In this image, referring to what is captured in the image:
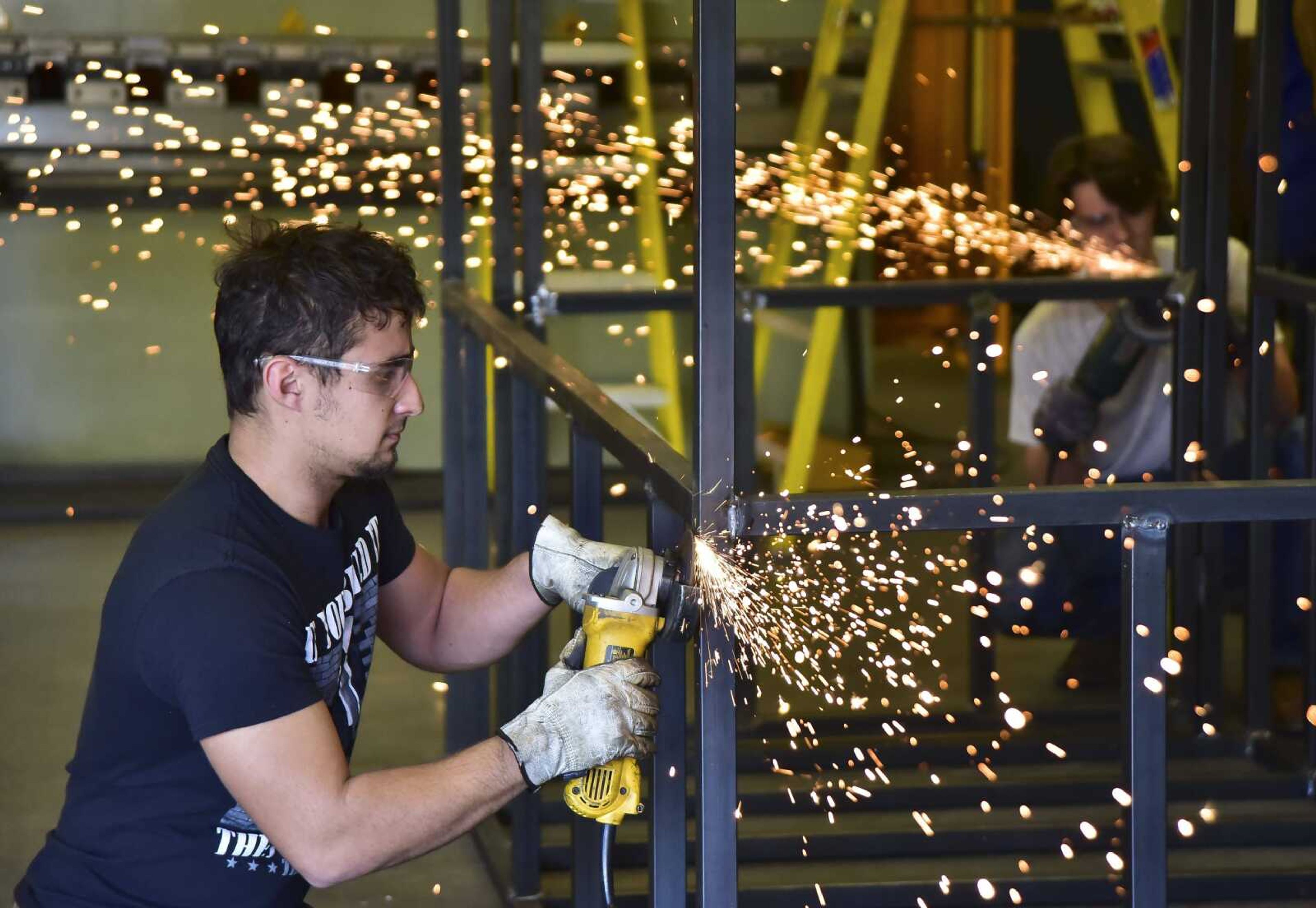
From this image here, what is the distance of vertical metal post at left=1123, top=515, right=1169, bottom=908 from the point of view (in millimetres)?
1644

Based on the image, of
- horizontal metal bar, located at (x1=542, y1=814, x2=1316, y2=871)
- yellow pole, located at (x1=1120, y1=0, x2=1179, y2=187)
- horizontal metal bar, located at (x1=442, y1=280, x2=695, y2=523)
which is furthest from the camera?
yellow pole, located at (x1=1120, y1=0, x2=1179, y2=187)

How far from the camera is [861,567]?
4.61m

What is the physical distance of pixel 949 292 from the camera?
361 cm

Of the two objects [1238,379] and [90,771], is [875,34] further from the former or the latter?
[90,771]

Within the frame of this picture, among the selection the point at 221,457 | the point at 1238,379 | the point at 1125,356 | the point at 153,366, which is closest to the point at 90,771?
the point at 221,457

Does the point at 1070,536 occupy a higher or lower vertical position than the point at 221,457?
lower

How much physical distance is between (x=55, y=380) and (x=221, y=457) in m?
4.54

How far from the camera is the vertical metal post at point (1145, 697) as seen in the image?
1.64 meters

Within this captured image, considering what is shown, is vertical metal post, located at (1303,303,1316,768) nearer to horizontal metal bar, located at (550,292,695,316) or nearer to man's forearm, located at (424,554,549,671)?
horizontal metal bar, located at (550,292,695,316)

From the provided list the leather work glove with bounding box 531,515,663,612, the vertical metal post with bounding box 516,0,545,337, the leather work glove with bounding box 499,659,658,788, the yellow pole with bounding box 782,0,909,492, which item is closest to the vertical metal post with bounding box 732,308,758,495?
the vertical metal post with bounding box 516,0,545,337

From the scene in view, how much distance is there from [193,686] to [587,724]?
393 mm

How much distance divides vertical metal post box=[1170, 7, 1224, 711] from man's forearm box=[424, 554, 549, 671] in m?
1.78

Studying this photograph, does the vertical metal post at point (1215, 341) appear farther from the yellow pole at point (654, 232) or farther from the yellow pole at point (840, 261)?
the yellow pole at point (654, 232)

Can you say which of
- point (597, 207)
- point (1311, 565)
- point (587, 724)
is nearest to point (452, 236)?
point (1311, 565)
